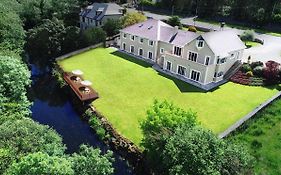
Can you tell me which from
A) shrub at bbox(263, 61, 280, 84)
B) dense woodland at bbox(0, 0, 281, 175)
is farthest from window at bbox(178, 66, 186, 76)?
dense woodland at bbox(0, 0, 281, 175)

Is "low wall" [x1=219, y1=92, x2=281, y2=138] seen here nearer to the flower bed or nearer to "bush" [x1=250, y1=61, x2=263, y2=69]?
the flower bed

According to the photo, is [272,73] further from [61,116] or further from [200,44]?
[61,116]

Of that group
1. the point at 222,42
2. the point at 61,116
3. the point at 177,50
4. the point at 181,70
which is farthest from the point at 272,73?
the point at 61,116

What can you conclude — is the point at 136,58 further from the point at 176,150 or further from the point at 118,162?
the point at 176,150

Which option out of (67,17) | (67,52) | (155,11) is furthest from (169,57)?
(155,11)

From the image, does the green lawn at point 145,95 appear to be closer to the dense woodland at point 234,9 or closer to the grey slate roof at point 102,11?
the grey slate roof at point 102,11

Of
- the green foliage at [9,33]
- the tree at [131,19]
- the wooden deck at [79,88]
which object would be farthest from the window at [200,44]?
the green foliage at [9,33]

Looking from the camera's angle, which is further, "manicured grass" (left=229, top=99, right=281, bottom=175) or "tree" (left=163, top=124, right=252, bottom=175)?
"manicured grass" (left=229, top=99, right=281, bottom=175)
